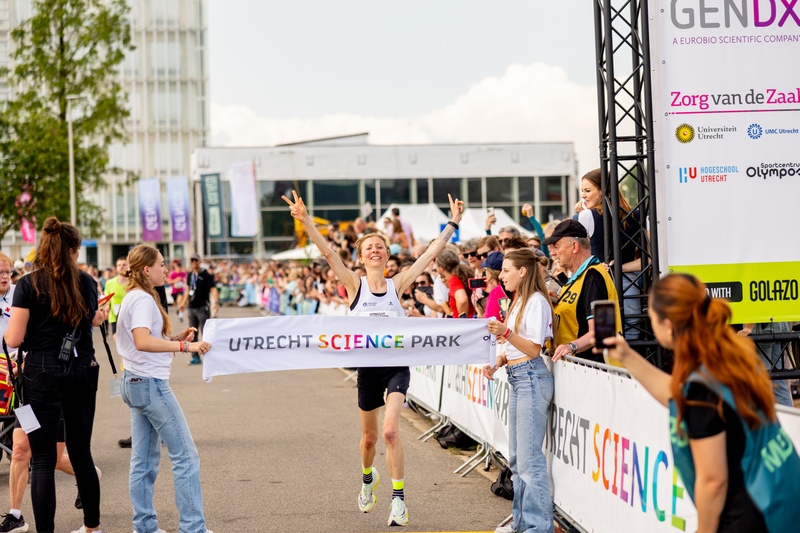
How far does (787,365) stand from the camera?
37.0 ft

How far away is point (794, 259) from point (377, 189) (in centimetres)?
6231

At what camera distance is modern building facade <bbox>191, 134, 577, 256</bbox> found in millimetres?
69500

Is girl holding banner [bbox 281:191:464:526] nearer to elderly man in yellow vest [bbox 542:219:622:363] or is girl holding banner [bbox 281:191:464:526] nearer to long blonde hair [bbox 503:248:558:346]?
long blonde hair [bbox 503:248:558:346]

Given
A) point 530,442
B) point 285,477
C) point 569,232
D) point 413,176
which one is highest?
point 413,176

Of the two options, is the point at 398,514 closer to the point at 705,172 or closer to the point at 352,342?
the point at 352,342

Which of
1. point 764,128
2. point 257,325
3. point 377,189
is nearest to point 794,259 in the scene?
point 764,128

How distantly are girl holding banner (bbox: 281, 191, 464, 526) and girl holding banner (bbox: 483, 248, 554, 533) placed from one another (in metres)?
0.82

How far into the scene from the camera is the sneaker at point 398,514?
732cm

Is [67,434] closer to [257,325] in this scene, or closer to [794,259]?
[257,325]

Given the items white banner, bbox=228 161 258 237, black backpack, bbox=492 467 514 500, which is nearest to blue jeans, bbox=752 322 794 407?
black backpack, bbox=492 467 514 500

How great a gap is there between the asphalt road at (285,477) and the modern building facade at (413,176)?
5494 centimetres

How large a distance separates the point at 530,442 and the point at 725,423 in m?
3.38

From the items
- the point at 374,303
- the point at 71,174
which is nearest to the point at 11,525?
the point at 374,303

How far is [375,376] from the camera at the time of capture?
7.71 m
